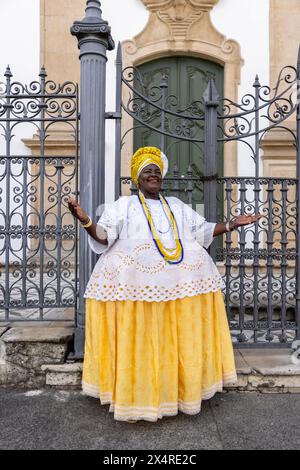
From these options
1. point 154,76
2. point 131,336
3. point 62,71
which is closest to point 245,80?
point 154,76

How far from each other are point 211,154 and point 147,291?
1.51 meters

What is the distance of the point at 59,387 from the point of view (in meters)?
2.89

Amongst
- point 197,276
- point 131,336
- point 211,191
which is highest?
point 211,191

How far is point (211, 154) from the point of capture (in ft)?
10.5

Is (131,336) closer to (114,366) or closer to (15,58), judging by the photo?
(114,366)

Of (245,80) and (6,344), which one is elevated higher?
(245,80)

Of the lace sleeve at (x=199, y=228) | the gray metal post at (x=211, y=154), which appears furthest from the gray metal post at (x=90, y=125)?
the gray metal post at (x=211, y=154)

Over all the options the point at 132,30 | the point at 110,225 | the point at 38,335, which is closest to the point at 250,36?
the point at 132,30

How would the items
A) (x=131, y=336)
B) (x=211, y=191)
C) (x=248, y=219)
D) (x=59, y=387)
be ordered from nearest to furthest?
1. (x=131, y=336)
2. (x=248, y=219)
3. (x=59, y=387)
4. (x=211, y=191)

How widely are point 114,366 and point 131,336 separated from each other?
0.78 feet

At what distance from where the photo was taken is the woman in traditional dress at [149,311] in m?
2.30

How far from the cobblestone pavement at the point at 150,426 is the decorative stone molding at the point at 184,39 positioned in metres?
4.36

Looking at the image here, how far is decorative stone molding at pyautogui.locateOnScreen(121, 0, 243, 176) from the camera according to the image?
6086 mm

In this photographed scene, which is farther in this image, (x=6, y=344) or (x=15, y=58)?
(x=15, y=58)
